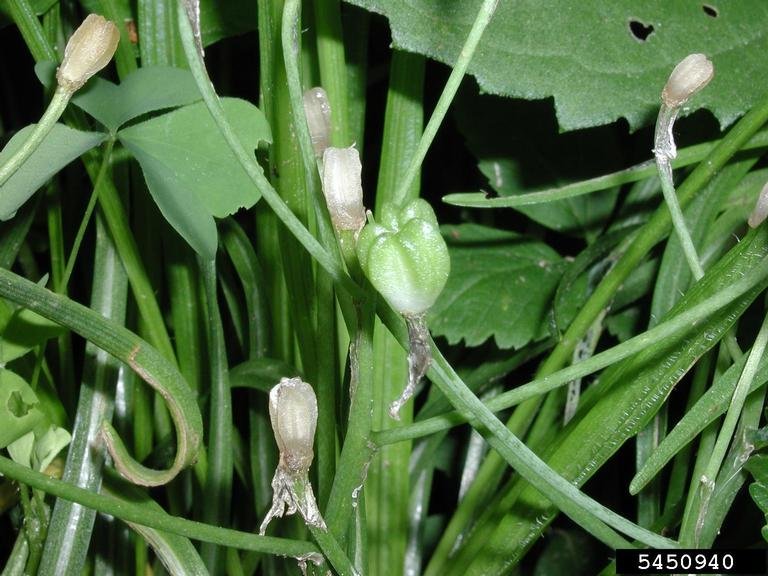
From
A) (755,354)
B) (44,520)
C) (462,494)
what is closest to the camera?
(755,354)

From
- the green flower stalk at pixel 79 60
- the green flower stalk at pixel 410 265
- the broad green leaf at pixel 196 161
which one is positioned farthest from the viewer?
the broad green leaf at pixel 196 161

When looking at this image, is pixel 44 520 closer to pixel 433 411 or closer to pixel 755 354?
pixel 433 411

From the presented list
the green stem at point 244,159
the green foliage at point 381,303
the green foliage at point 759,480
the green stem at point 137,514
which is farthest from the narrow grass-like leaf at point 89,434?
the green foliage at point 759,480

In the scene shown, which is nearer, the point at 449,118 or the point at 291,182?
the point at 291,182

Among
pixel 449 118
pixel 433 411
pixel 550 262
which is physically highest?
pixel 449 118

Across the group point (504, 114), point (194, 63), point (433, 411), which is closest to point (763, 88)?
point (504, 114)

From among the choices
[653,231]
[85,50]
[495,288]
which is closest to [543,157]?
[495,288]

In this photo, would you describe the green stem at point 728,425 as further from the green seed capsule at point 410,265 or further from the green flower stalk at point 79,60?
the green flower stalk at point 79,60
